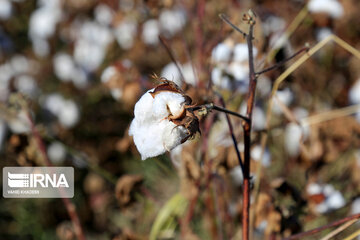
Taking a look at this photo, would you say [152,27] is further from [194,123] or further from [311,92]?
[194,123]

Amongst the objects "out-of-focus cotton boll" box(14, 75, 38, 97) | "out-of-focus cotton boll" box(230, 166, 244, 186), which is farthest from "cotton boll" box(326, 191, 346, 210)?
"out-of-focus cotton boll" box(14, 75, 38, 97)

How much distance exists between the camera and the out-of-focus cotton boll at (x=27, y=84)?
2760 millimetres

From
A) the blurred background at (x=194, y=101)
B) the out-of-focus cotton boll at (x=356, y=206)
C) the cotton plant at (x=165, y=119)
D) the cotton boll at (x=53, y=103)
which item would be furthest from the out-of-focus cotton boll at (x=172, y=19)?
the cotton plant at (x=165, y=119)

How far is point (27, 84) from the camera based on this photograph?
2.82m

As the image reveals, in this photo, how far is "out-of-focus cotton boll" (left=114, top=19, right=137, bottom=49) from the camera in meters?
2.62

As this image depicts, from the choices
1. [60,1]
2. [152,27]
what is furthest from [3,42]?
[152,27]

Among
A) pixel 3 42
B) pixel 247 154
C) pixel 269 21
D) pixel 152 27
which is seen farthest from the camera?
pixel 3 42

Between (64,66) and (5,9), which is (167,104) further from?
(5,9)

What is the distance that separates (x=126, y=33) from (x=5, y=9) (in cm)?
85

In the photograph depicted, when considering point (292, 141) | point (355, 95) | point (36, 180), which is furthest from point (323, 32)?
point (36, 180)

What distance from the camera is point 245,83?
5.02ft

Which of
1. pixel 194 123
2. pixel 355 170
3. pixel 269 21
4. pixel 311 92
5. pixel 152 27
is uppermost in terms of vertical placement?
pixel 152 27

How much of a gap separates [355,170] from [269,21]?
74 cm

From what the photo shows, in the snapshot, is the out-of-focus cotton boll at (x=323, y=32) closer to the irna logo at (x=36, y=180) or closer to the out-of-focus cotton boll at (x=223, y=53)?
the out-of-focus cotton boll at (x=223, y=53)
